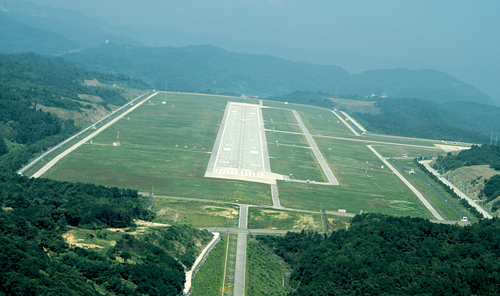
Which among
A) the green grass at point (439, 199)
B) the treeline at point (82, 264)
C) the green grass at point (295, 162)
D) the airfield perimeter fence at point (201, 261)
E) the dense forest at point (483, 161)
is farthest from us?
the green grass at point (295, 162)

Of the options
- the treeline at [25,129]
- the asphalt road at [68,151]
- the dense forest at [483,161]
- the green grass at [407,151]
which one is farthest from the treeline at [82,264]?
the green grass at [407,151]

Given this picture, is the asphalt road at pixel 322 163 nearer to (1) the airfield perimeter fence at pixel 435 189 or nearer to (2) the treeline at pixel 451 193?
(1) the airfield perimeter fence at pixel 435 189

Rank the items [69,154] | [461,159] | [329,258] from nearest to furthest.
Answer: [329,258] < [69,154] < [461,159]

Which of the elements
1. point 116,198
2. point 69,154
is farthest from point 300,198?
point 69,154

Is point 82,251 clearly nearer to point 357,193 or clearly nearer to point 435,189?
point 357,193

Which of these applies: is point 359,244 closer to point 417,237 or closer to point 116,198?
point 417,237

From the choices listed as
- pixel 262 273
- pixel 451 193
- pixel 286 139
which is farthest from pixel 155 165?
pixel 451 193
